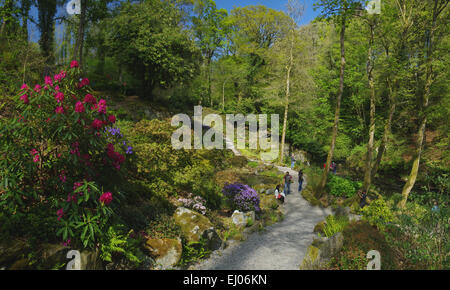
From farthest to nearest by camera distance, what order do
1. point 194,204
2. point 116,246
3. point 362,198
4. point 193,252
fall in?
point 362,198
point 194,204
point 193,252
point 116,246

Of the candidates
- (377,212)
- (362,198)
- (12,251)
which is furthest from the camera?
(362,198)

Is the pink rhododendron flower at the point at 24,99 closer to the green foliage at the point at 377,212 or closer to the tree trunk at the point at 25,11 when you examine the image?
the green foliage at the point at 377,212

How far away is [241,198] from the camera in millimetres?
8273

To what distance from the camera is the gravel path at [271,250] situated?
16.9 feet

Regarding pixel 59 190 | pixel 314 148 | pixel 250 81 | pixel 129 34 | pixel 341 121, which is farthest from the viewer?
pixel 250 81

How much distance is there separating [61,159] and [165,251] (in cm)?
268

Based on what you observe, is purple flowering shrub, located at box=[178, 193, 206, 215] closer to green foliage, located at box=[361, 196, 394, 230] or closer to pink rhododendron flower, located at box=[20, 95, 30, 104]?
pink rhododendron flower, located at box=[20, 95, 30, 104]

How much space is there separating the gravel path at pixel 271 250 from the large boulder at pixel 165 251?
1.84 feet

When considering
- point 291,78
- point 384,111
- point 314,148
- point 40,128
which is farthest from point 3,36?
point 384,111

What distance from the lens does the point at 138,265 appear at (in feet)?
14.0

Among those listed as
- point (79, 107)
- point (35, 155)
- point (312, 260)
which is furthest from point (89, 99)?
point (312, 260)

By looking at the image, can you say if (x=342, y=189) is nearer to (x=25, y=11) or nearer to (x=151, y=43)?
(x=151, y=43)

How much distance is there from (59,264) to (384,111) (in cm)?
2414

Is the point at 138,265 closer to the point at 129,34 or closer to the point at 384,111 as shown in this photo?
the point at 129,34
